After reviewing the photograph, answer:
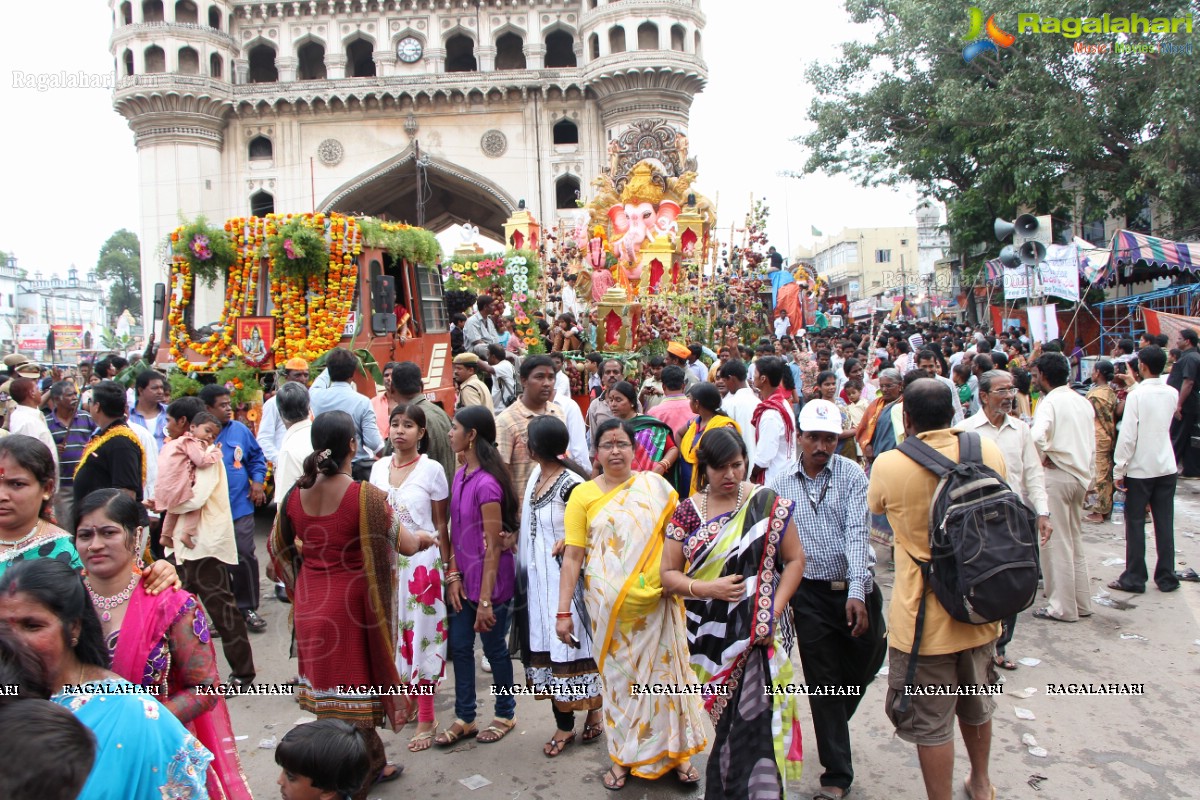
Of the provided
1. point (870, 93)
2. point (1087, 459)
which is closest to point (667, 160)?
point (870, 93)

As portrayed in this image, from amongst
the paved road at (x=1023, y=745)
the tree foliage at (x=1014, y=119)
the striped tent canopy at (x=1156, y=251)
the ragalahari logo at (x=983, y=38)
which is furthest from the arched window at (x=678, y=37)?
the paved road at (x=1023, y=745)

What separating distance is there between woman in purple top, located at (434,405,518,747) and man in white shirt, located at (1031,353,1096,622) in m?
3.27

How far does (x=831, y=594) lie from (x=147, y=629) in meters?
2.26

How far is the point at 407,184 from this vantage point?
33.9 meters

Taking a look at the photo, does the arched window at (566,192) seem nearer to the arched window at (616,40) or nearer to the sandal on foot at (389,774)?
the arched window at (616,40)

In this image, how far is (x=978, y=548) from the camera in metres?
2.72

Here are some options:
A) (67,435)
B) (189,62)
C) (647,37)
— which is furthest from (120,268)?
(67,435)

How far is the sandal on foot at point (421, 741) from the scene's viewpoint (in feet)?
12.3

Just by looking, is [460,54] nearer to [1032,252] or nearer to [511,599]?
[1032,252]

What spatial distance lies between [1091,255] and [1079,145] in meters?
3.78

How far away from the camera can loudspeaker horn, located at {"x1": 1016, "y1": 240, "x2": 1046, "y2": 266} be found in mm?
11797

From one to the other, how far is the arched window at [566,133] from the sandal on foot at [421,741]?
98.6 ft

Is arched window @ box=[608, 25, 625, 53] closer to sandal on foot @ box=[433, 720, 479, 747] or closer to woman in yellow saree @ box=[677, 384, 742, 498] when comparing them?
woman in yellow saree @ box=[677, 384, 742, 498]

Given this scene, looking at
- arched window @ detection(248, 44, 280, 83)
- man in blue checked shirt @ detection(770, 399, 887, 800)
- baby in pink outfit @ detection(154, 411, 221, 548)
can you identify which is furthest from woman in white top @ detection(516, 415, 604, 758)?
arched window @ detection(248, 44, 280, 83)
